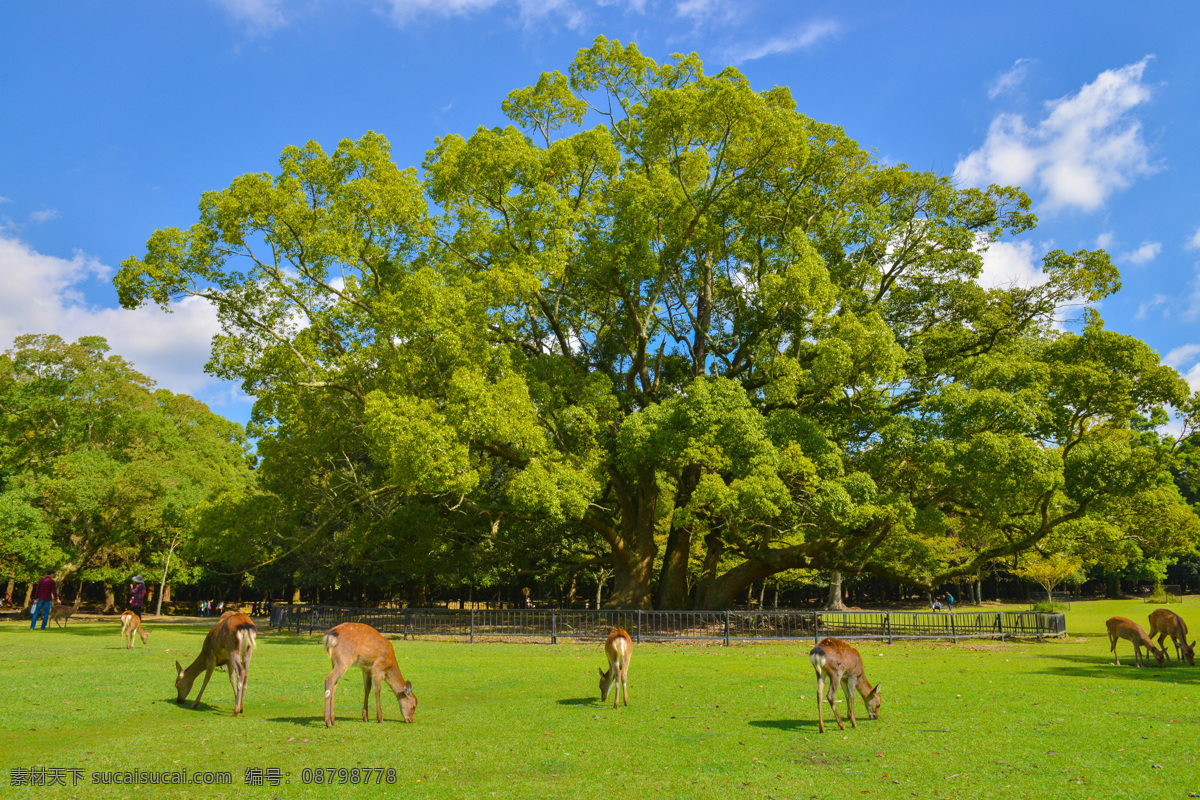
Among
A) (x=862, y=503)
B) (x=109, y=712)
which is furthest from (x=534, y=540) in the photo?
(x=109, y=712)

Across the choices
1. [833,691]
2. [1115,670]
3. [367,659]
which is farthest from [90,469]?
[1115,670]

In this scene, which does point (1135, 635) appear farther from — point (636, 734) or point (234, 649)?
point (234, 649)

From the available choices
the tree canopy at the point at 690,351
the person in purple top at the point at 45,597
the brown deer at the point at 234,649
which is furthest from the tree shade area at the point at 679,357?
the brown deer at the point at 234,649

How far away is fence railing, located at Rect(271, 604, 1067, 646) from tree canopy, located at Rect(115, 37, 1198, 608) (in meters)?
2.47

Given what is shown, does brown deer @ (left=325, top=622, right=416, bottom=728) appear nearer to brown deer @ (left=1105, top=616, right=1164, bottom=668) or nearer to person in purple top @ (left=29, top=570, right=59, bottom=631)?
brown deer @ (left=1105, top=616, right=1164, bottom=668)

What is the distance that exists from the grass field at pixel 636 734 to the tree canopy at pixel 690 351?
25.3ft

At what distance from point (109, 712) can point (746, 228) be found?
921 inches

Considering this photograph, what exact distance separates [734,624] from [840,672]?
43.5ft

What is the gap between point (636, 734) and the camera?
7.58 m

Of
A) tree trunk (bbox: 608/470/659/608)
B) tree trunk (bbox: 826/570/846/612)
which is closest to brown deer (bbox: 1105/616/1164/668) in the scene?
tree trunk (bbox: 608/470/659/608)

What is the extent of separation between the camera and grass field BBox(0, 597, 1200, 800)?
5.66 m

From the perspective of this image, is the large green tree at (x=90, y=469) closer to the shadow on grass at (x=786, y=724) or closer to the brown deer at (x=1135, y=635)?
the shadow on grass at (x=786, y=724)

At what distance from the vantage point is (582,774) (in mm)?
6004

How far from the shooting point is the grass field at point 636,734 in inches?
223
